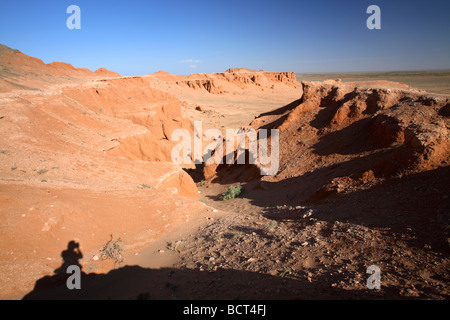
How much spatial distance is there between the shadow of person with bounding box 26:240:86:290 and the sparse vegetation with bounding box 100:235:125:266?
0.44 meters

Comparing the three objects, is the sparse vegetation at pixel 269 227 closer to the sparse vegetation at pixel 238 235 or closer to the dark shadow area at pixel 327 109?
the sparse vegetation at pixel 238 235

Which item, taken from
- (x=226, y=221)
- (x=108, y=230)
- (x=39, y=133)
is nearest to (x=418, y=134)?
(x=226, y=221)

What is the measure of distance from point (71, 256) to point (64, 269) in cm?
38

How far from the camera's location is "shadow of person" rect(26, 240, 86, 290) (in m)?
4.23

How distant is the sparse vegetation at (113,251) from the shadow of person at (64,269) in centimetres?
44

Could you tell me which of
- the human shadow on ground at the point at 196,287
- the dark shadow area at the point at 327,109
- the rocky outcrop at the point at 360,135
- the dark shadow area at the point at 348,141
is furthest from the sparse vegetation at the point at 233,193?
the human shadow on ground at the point at 196,287

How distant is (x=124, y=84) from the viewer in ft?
79.9

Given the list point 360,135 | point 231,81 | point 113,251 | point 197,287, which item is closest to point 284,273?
point 197,287

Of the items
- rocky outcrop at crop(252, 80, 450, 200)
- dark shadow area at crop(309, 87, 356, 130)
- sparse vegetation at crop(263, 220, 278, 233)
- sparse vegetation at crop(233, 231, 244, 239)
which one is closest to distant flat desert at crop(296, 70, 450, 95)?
dark shadow area at crop(309, 87, 356, 130)

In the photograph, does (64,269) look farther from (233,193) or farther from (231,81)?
(231,81)

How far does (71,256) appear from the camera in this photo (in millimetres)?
4969

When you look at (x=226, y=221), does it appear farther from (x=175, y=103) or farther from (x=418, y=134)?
(x=175, y=103)

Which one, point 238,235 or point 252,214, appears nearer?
point 238,235

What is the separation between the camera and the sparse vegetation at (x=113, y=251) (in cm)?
521
